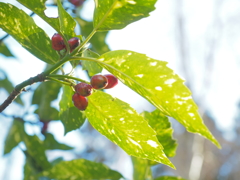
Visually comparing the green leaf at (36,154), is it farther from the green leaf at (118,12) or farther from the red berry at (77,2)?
the green leaf at (118,12)

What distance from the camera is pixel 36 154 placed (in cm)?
124

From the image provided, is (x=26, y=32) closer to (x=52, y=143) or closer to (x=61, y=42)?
(x=61, y=42)

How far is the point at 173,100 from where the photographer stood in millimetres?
602

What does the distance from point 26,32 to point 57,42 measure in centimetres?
8

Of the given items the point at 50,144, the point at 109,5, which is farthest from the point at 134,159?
the point at 109,5

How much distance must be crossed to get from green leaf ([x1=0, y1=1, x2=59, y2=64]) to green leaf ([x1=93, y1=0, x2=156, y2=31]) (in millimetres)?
141

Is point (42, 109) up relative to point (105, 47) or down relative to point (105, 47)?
down

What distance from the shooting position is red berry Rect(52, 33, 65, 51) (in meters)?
0.68

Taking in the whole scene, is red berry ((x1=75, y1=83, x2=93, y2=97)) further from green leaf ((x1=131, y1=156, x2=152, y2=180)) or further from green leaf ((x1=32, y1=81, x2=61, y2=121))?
green leaf ((x1=32, y1=81, x2=61, y2=121))

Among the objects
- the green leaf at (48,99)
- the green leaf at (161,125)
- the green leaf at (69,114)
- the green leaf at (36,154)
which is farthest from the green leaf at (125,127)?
the green leaf at (48,99)

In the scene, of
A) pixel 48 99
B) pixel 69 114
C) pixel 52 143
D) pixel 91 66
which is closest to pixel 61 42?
pixel 91 66

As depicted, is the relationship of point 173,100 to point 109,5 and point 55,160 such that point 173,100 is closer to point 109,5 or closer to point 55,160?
point 109,5

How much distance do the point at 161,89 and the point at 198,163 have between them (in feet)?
23.7

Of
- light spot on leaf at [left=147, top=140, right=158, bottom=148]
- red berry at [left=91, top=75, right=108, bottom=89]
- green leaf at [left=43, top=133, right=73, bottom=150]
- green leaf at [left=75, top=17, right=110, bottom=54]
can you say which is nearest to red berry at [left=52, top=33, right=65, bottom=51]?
red berry at [left=91, top=75, right=108, bottom=89]
